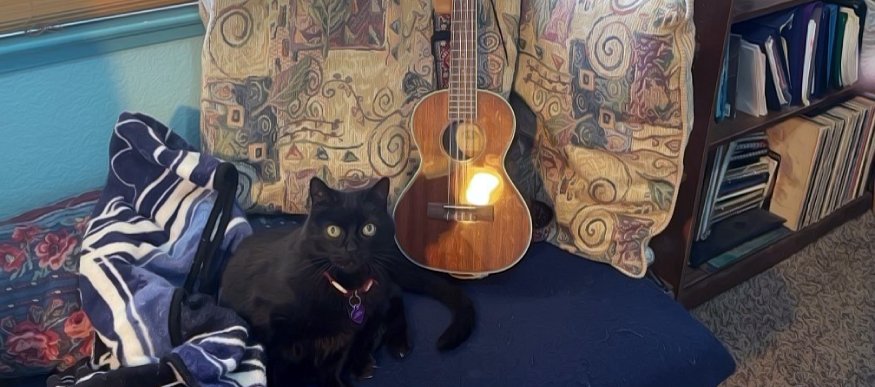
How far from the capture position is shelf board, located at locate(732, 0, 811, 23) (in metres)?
1.61

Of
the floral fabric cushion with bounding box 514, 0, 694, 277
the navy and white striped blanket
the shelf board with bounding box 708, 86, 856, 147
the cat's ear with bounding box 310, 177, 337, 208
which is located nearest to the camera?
the navy and white striped blanket

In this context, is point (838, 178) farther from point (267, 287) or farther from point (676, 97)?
point (267, 287)

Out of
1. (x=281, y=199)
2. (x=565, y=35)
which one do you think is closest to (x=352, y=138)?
(x=281, y=199)

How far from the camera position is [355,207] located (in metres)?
1.21

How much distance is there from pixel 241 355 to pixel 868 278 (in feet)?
5.74

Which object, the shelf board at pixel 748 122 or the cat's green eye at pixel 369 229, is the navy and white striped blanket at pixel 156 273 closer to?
the cat's green eye at pixel 369 229

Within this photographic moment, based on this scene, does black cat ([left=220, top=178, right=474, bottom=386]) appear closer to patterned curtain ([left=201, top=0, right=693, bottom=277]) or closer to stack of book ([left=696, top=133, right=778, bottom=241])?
patterned curtain ([left=201, top=0, right=693, bottom=277])

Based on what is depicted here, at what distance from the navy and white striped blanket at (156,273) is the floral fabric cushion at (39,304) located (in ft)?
0.12

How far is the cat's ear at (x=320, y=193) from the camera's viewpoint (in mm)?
1204

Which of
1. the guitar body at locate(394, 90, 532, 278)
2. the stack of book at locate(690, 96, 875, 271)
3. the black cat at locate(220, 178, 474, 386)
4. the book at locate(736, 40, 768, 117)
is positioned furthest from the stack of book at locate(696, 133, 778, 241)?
the black cat at locate(220, 178, 474, 386)

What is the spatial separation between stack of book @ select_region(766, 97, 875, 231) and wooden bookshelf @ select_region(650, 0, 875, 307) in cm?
4

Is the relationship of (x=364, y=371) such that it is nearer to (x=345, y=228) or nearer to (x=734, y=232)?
(x=345, y=228)

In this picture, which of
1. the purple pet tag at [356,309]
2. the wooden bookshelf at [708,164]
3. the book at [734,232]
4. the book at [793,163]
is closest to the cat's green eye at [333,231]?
the purple pet tag at [356,309]

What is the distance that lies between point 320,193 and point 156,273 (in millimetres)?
322
